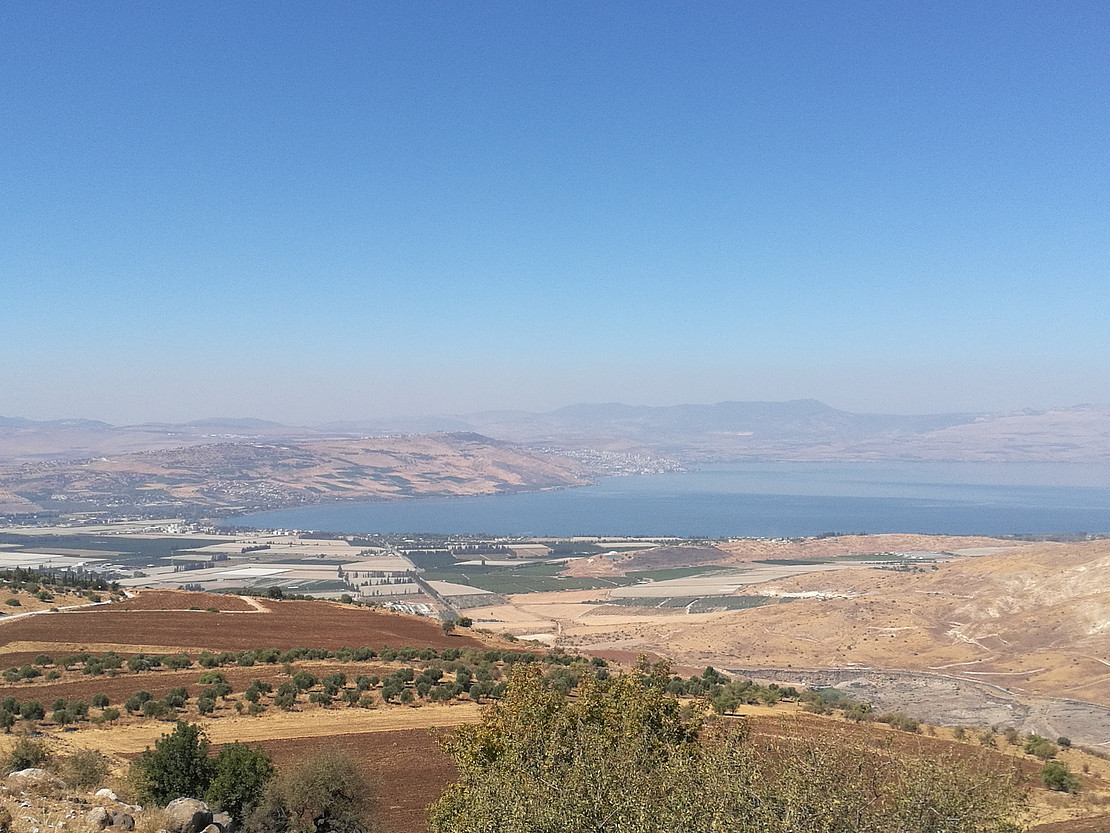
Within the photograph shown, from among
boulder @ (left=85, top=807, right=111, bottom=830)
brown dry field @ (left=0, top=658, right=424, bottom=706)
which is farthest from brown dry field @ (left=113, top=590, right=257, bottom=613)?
boulder @ (left=85, top=807, right=111, bottom=830)

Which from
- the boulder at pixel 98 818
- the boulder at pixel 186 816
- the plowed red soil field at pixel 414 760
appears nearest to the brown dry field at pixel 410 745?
the plowed red soil field at pixel 414 760

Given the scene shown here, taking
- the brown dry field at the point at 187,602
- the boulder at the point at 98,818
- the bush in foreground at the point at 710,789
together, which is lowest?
the brown dry field at the point at 187,602

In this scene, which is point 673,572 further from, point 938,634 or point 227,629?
point 227,629

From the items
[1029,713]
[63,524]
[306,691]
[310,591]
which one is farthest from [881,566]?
[63,524]

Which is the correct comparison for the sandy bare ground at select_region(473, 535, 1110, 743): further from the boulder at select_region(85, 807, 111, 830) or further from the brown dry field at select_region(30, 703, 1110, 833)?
the boulder at select_region(85, 807, 111, 830)

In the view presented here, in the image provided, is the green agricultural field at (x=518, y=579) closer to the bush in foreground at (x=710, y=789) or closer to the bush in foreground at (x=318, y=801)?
the bush in foreground at (x=318, y=801)

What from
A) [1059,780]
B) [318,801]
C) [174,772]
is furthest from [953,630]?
[174,772]

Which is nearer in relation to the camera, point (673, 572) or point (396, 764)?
point (396, 764)
